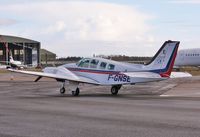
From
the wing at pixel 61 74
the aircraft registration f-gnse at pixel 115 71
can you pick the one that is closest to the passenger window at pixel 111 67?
the aircraft registration f-gnse at pixel 115 71

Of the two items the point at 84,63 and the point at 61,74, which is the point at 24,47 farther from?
the point at 61,74

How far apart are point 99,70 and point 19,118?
431 inches

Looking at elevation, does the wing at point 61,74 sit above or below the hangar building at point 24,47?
below

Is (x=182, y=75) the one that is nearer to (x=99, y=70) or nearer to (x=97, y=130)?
(x=99, y=70)

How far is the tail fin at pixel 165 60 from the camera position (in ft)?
77.3

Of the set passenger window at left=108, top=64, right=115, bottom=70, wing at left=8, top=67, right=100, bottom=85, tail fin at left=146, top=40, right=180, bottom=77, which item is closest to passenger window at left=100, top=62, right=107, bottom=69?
passenger window at left=108, top=64, right=115, bottom=70

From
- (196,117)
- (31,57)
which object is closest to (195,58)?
(31,57)

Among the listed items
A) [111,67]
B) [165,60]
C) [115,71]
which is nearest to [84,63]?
[111,67]

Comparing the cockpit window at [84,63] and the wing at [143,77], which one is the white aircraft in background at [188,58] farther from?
the wing at [143,77]

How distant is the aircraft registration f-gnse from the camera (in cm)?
2339

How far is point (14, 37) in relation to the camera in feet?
331

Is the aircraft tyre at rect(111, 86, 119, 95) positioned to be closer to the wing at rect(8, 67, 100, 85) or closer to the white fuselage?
the white fuselage

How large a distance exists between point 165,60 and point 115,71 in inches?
104

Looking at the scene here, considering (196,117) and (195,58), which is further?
(195,58)
